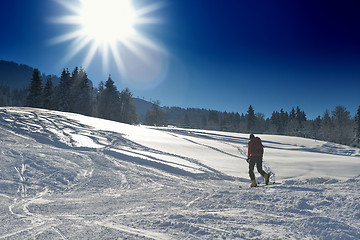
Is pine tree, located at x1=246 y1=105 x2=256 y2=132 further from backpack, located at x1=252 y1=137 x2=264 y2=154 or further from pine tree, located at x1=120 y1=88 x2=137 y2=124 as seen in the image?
backpack, located at x1=252 y1=137 x2=264 y2=154

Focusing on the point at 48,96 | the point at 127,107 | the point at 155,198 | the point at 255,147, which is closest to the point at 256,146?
the point at 255,147

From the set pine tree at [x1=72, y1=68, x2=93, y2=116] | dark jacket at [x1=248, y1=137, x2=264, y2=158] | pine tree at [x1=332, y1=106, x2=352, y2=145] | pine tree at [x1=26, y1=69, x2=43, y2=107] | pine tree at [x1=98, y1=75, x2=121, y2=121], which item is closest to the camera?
dark jacket at [x1=248, y1=137, x2=264, y2=158]

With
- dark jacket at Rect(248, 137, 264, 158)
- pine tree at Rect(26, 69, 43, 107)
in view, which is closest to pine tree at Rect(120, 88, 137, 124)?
pine tree at Rect(26, 69, 43, 107)

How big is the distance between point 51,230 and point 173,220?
83.0 inches

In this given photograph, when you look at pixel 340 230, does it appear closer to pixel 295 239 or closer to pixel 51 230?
pixel 295 239

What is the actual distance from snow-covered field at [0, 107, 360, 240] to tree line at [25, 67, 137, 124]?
32.6 metres

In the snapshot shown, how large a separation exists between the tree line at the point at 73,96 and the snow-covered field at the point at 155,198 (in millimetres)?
32569

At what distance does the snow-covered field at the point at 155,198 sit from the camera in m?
3.50

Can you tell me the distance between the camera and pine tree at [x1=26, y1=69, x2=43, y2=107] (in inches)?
1453

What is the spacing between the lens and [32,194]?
211 inches

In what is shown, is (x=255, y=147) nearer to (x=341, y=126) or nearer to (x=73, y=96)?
(x=73, y=96)

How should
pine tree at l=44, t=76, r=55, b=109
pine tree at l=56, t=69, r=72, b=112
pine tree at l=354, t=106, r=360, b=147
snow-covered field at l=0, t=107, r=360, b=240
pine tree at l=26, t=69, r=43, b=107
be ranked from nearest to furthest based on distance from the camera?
1. snow-covered field at l=0, t=107, r=360, b=240
2. pine tree at l=26, t=69, r=43, b=107
3. pine tree at l=44, t=76, r=55, b=109
4. pine tree at l=56, t=69, r=72, b=112
5. pine tree at l=354, t=106, r=360, b=147

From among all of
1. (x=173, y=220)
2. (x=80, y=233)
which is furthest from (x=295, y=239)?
(x=80, y=233)

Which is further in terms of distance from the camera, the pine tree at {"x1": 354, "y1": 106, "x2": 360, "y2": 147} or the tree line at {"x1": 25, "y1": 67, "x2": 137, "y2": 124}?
the pine tree at {"x1": 354, "y1": 106, "x2": 360, "y2": 147}
